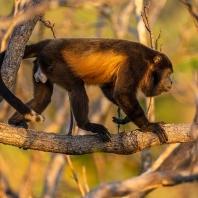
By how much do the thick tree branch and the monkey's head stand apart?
51.7 inches

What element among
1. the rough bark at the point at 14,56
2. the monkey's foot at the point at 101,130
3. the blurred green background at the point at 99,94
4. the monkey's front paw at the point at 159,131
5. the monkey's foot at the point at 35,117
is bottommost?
the blurred green background at the point at 99,94

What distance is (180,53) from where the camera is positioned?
10.9m

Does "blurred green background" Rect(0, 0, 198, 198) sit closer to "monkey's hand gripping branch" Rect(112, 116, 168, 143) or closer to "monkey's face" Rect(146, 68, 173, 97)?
"monkey's face" Rect(146, 68, 173, 97)

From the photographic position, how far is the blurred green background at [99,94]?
10.2 m

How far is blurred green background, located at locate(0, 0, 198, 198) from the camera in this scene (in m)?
10.2

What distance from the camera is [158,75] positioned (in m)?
6.32

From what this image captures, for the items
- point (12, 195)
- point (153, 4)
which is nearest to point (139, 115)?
point (12, 195)

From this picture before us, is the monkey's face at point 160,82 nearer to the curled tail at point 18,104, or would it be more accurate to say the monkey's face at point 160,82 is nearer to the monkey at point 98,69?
the monkey at point 98,69

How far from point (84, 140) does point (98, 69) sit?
56.1 inches

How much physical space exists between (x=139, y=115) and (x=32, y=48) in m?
1.45

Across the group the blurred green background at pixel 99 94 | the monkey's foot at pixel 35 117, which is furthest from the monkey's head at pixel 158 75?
the blurred green background at pixel 99 94

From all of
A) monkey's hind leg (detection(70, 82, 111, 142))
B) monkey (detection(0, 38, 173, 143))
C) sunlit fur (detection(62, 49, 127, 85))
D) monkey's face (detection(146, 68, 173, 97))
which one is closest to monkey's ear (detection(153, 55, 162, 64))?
monkey (detection(0, 38, 173, 143))

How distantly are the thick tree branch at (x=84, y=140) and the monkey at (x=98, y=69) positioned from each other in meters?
0.69

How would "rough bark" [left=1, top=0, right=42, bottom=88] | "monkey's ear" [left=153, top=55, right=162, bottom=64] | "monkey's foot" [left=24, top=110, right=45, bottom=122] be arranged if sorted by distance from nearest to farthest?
"monkey's foot" [left=24, top=110, right=45, bottom=122] < "rough bark" [left=1, top=0, right=42, bottom=88] < "monkey's ear" [left=153, top=55, right=162, bottom=64]
